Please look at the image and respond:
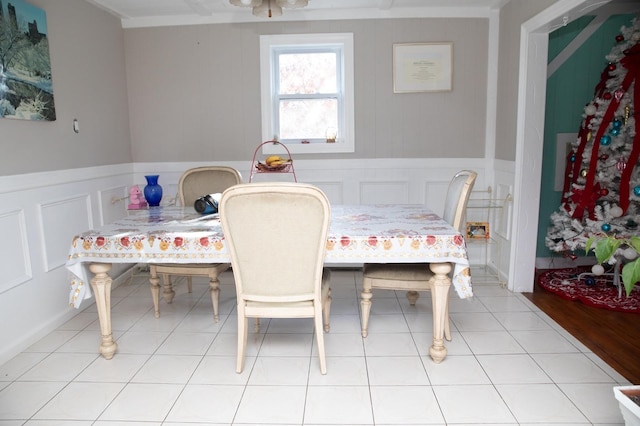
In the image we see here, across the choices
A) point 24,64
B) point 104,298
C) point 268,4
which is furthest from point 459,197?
point 24,64

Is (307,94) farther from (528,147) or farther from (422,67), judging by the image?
(528,147)

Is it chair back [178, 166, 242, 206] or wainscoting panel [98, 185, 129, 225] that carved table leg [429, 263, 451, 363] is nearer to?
chair back [178, 166, 242, 206]

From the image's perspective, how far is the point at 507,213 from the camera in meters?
3.63

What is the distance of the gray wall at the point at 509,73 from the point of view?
339 cm

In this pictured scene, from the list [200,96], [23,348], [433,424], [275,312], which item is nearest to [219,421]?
[275,312]

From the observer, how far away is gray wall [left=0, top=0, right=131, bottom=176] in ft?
9.05

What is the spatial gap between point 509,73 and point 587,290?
1813mm

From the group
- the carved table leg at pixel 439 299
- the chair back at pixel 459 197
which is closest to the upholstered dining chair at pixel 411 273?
the chair back at pixel 459 197

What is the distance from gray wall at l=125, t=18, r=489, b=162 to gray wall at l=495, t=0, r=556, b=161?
0.54ft

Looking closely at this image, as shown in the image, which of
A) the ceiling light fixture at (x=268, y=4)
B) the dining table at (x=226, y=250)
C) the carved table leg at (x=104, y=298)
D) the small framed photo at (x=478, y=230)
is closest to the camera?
the dining table at (x=226, y=250)

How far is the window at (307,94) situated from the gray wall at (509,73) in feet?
4.18

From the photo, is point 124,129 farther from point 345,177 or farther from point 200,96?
point 345,177

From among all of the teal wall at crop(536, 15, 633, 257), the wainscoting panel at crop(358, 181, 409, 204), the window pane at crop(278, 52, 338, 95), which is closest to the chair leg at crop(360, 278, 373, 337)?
the wainscoting panel at crop(358, 181, 409, 204)

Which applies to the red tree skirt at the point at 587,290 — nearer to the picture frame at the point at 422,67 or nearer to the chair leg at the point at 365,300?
the chair leg at the point at 365,300
